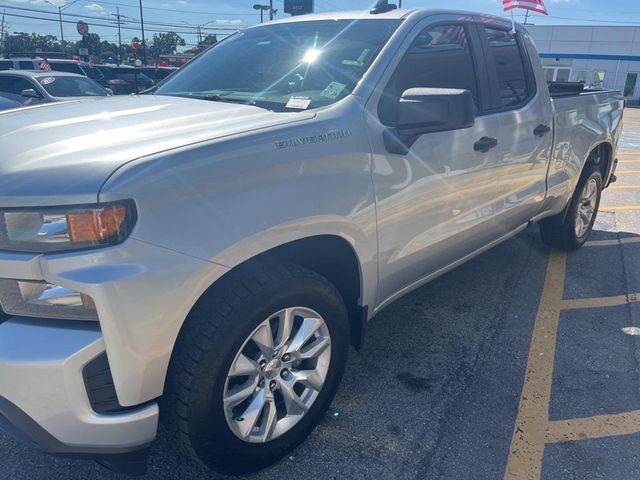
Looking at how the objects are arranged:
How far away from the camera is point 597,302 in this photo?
13.6 feet

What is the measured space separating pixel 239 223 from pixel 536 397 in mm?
1968

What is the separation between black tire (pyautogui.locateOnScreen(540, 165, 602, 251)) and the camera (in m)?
4.91

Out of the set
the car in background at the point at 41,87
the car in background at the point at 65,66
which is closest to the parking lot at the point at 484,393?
the car in background at the point at 41,87

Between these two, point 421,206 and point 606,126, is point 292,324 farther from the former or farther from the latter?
point 606,126

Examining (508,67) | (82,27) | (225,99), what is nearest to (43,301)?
(225,99)

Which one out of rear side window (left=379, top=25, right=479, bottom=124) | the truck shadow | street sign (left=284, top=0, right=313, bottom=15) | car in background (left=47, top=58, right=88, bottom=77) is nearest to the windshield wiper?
rear side window (left=379, top=25, right=479, bottom=124)

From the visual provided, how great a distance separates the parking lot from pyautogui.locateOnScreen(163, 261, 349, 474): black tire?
0.99 ft

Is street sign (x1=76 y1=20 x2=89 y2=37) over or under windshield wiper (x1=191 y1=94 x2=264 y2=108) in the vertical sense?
over

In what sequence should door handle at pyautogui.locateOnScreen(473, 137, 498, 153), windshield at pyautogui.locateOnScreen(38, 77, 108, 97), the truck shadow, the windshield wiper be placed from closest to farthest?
the truck shadow → the windshield wiper → door handle at pyautogui.locateOnScreen(473, 137, 498, 153) → windshield at pyautogui.locateOnScreen(38, 77, 108, 97)

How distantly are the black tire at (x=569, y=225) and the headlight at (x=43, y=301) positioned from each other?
14.0ft

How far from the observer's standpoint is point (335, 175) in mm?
2305

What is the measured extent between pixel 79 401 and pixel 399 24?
2.35 metres

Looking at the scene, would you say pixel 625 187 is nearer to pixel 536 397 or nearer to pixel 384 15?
pixel 536 397

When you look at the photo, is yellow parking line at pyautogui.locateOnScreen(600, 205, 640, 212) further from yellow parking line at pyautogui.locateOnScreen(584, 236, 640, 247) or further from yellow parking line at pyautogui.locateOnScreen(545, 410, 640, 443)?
yellow parking line at pyautogui.locateOnScreen(545, 410, 640, 443)
